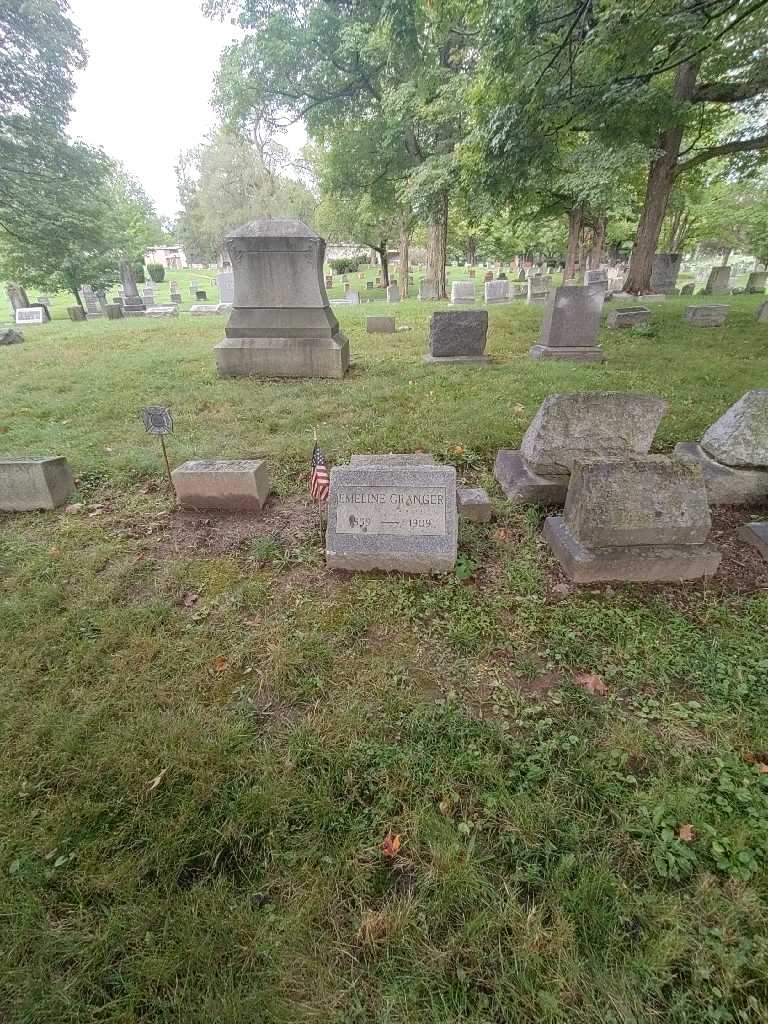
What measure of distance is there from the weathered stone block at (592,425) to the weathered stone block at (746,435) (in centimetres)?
60

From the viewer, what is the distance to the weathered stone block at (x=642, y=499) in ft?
9.55

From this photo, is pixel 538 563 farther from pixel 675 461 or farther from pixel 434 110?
pixel 434 110

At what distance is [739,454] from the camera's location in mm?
3713

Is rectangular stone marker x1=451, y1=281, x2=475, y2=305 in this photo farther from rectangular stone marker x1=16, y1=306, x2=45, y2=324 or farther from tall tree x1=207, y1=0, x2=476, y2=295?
rectangular stone marker x1=16, y1=306, x2=45, y2=324

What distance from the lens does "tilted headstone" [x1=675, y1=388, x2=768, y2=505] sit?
3619mm

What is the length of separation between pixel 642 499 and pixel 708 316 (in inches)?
460

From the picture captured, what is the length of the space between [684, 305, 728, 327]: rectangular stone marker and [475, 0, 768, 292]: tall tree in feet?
12.5

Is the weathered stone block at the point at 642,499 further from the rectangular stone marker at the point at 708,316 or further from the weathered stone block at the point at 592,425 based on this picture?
the rectangular stone marker at the point at 708,316

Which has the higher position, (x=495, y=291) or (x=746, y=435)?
(x=495, y=291)

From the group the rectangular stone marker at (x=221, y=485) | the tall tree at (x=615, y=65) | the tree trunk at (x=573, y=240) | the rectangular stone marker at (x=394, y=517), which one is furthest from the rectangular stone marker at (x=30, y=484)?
the tree trunk at (x=573, y=240)

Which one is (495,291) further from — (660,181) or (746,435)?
(746,435)

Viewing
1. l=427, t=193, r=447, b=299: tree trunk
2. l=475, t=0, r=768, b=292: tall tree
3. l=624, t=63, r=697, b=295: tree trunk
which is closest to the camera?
l=475, t=0, r=768, b=292: tall tree

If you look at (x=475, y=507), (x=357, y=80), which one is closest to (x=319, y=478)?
(x=475, y=507)

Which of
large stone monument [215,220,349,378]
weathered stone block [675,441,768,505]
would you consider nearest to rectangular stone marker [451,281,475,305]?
large stone monument [215,220,349,378]
